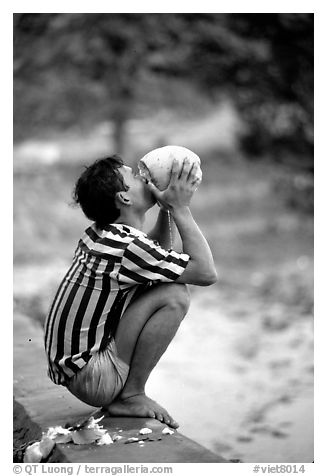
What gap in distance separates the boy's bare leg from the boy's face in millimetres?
261

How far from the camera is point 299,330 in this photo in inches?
204

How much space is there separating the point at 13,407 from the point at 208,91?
6075 millimetres

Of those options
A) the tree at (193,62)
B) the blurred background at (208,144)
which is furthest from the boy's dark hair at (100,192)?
the tree at (193,62)

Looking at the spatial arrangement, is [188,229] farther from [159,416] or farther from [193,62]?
[193,62]

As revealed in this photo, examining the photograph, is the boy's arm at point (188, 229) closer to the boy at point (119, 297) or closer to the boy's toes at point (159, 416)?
the boy at point (119, 297)

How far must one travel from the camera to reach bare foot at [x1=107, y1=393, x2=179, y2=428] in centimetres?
212

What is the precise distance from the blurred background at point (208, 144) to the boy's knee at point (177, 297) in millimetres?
2282

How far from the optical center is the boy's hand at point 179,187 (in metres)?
2.12

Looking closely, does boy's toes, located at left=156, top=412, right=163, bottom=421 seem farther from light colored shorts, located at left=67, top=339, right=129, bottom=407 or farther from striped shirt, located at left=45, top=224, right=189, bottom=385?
striped shirt, located at left=45, top=224, right=189, bottom=385

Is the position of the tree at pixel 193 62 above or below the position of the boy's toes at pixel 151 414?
above

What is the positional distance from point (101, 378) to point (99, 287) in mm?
259

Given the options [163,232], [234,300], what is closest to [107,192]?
[163,232]

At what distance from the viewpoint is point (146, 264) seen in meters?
2.03

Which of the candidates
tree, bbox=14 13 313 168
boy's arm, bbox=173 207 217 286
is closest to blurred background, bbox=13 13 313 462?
tree, bbox=14 13 313 168
